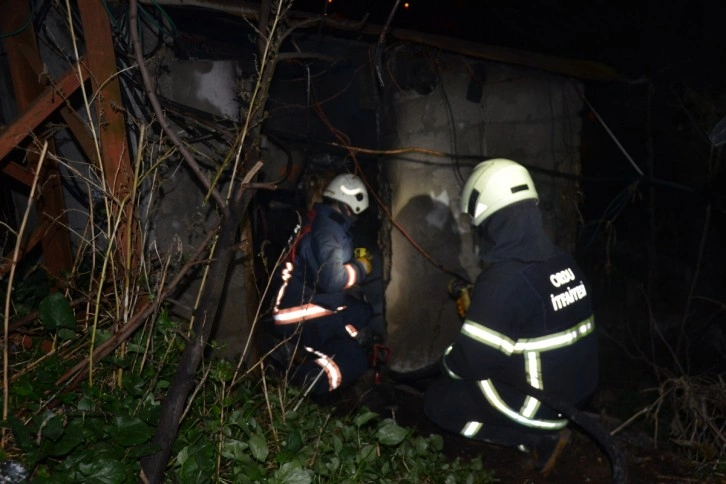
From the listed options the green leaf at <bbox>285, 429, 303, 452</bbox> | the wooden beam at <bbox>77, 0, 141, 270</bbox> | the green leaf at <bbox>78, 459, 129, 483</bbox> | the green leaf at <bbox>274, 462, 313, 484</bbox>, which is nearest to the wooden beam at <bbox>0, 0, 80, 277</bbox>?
the wooden beam at <bbox>77, 0, 141, 270</bbox>

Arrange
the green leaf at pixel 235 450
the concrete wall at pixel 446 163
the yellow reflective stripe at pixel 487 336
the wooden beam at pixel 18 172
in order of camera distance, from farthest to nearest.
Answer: the concrete wall at pixel 446 163 < the yellow reflective stripe at pixel 487 336 < the wooden beam at pixel 18 172 < the green leaf at pixel 235 450

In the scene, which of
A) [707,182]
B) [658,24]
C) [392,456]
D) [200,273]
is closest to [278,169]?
[200,273]

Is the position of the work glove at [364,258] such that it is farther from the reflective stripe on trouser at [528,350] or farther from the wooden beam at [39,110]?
the wooden beam at [39,110]

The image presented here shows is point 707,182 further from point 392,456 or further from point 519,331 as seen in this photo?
point 392,456

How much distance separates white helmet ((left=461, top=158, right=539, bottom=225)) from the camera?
3.99 meters

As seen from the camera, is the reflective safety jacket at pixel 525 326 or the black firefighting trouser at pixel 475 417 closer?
the reflective safety jacket at pixel 525 326

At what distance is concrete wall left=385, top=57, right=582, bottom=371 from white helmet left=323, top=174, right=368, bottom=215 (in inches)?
11.7

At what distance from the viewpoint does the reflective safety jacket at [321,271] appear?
547 centimetres

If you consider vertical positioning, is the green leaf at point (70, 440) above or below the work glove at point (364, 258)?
above

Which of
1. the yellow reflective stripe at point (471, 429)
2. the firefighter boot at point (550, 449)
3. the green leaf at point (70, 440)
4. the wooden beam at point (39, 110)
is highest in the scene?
the wooden beam at point (39, 110)

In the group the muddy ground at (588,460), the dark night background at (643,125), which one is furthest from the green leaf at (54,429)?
the dark night background at (643,125)

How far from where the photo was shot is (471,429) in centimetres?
439

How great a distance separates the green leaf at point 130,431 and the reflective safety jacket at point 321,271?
282 cm

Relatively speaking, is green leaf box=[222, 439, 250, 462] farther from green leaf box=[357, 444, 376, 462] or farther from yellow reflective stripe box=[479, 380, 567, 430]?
yellow reflective stripe box=[479, 380, 567, 430]
